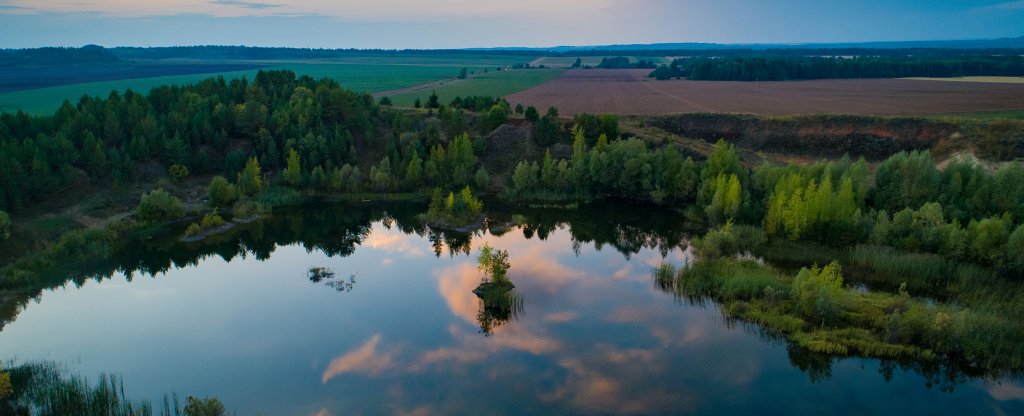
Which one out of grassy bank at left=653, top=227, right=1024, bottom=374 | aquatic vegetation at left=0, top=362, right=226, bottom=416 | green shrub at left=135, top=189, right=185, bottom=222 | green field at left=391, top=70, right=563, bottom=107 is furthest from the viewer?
green field at left=391, top=70, right=563, bottom=107

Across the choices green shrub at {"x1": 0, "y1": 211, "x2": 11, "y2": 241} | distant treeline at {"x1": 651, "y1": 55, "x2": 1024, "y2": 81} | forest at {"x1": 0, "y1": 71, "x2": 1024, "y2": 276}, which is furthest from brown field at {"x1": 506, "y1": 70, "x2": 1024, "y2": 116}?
green shrub at {"x1": 0, "y1": 211, "x2": 11, "y2": 241}

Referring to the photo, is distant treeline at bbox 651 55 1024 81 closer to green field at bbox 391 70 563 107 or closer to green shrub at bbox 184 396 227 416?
green field at bbox 391 70 563 107

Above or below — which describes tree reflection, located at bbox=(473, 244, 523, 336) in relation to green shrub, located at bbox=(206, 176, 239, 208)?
below

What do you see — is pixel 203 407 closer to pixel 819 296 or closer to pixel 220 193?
pixel 819 296

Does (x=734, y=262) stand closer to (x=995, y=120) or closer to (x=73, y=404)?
(x=73, y=404)

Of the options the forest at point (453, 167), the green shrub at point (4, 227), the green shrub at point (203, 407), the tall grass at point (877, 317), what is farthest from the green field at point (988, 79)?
the green shrub at point (4, 227)

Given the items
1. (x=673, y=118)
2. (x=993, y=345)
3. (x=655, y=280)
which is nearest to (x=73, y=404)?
(x=655, y=280)

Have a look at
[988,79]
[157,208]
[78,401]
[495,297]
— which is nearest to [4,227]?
[157,208]

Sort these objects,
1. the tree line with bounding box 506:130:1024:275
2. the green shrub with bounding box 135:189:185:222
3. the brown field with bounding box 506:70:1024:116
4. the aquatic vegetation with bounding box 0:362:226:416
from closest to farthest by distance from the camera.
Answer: the aquatic vegetation with bounding box 0:362:226:416, the tree line with bounding box 506:130:1024:275, the green shrub with bounding box 135:189:185:222, the brown field with bounding box 506:70:1024:116
